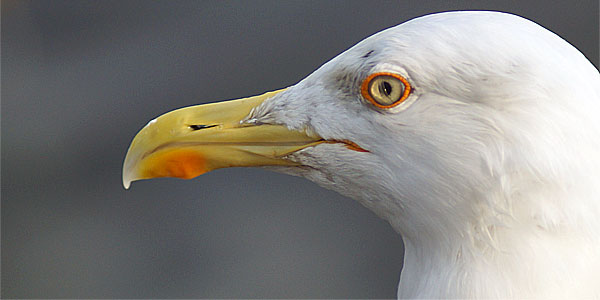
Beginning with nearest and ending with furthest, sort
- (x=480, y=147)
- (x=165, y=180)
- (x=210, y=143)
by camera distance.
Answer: (x=480, y=147), (x=210, y=143), (x=165, y=180)

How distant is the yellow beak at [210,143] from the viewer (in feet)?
3.49

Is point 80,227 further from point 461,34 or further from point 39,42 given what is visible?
point 461,34

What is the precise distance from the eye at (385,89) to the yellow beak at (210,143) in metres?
0.12

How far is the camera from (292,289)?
3006mm

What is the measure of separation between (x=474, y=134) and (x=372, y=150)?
0.16 meters

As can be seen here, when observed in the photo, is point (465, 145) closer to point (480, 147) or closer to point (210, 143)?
point (480, 147)

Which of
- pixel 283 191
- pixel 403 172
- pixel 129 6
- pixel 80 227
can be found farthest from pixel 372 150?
pixel 129 6

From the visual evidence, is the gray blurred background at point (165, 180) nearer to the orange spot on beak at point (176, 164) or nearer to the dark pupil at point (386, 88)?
the orange spot on beak at point (176, 164)

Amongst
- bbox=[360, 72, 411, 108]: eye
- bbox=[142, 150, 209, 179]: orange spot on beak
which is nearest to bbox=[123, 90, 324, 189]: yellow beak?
bbox=[142, 150, 209, 179]: orange spot on beak

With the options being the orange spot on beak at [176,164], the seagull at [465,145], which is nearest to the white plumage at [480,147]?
the seagull at [465,145]

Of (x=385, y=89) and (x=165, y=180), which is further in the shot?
(x=165, y=180)

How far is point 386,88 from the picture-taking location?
3.11ft

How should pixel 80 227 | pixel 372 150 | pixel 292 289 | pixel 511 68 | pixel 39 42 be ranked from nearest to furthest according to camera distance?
pixel 511 68 → pixel 372 150 → pixel 292 289 → pixel 80 227 → pixel 39 42

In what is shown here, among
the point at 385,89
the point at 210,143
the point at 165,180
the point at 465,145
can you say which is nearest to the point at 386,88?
the point at 385,89
